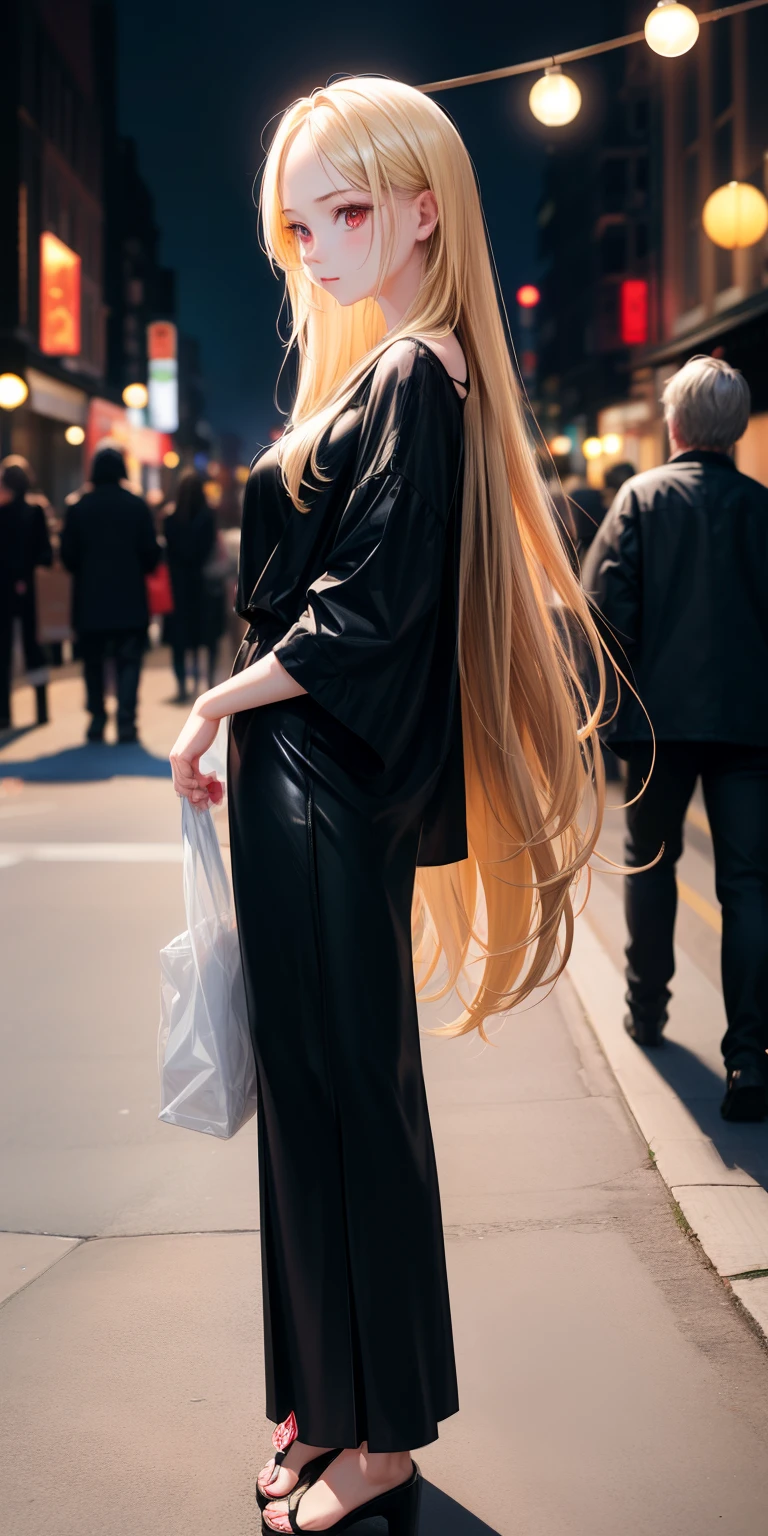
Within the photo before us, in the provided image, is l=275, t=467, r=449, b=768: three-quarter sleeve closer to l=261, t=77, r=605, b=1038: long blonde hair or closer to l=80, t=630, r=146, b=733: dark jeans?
l=261, t=77, r=605, b=1038: long blonde hair

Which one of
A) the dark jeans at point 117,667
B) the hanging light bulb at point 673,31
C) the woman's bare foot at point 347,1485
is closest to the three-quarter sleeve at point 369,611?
the woman's bare foot at point 347,1485

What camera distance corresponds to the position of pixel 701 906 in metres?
6.50

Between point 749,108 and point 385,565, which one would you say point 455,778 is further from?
point 749,108

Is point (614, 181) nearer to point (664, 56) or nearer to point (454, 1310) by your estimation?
point (664, 56)

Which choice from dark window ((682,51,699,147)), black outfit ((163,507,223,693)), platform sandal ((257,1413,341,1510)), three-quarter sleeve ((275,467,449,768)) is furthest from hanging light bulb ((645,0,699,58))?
dark window ((682,51,699,147))

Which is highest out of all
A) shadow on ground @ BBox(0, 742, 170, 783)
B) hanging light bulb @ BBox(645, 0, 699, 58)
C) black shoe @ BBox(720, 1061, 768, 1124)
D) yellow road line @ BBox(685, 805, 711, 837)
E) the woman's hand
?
hanging light bulb @ BBox(645, 0, 699, 58)

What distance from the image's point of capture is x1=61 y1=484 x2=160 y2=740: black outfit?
1176 cm

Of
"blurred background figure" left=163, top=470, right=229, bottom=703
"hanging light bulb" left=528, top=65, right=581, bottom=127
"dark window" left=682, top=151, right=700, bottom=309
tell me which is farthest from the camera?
"dark window" left=682, top=151, right=700, bottom=309

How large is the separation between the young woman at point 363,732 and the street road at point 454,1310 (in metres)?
0.13

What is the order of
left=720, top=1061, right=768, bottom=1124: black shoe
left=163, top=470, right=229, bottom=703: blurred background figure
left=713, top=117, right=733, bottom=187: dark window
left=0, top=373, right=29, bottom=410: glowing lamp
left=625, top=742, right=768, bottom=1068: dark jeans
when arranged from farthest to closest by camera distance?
1. left=0, top=373, right=29, bottom=410: glowing lamp
2. left=713, top=117, right=733, bottom=187: dark window
3. left=163, top=470, right=229, bottom=703: blurred background figure
4. left=625, top=742, right=768, bottom=1068: dark jeans
5. left=720, top=1061, right=768, bottom=1124: black shoe

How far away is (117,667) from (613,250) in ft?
201

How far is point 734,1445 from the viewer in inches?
98.7

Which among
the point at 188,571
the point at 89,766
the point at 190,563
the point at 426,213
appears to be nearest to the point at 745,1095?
the point at 426,213

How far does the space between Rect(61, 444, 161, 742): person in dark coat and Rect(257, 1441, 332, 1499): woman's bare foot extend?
958cm
